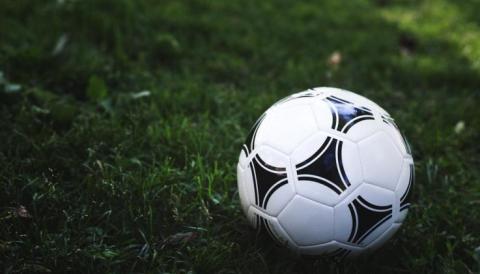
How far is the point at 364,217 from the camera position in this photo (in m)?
1.98

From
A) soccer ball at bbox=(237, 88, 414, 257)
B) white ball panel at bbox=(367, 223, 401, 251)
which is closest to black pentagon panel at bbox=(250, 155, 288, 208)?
soccer ball at bbox=(237, 88, 414, 257)

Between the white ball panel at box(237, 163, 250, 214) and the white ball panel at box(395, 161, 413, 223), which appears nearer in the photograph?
the white ball panel at box(395, 161, 413, 223)

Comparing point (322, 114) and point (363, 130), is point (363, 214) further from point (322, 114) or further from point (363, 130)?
point (322, 114)

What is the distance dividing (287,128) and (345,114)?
0.83 feet

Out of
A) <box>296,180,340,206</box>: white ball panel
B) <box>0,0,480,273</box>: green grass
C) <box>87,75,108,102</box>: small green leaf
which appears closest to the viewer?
<box>296,180,340,206</box>: white ball panel

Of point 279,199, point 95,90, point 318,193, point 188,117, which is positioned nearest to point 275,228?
point 279,199

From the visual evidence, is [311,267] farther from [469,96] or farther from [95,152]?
[469,96]

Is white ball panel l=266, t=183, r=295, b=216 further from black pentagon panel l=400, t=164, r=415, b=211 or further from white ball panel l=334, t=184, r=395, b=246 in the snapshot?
black pentagon panel l=400, t=164, r=415, b=211

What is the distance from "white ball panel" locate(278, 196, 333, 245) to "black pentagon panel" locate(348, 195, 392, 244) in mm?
97

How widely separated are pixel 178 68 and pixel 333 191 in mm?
2222

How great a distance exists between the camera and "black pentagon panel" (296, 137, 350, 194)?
194 centimetres

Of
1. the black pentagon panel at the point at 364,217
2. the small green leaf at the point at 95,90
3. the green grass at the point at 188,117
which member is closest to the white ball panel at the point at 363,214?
the black pentagon panel at the point at 364,217

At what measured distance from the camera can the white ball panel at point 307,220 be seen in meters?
1.94

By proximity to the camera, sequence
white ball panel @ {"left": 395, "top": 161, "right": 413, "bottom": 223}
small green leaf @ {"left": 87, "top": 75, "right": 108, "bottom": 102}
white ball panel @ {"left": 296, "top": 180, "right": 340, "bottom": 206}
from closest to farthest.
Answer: white ball panel @ {"left": 296, "top": 180, "right": 340, "bottom": 206}, white ball panel @ {"left": 395, "top": 161, "right": 413, "bottom": 223}, small green leaf @ {"left": 87, "top": 75, "right": 108, "bottom": 102}
